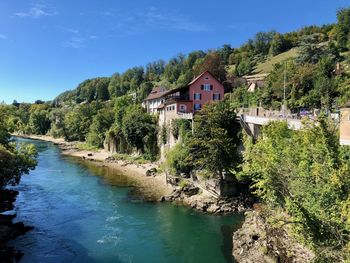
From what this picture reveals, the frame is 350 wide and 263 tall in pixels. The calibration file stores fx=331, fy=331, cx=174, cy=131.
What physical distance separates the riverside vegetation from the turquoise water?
5359 mm

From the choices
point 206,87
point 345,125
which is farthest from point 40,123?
point 345,125

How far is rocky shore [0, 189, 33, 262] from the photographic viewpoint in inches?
876

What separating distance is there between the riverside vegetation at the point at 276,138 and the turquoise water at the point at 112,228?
5359 millimetres

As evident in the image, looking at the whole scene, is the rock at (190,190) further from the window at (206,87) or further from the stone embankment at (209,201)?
the window at (206,87)

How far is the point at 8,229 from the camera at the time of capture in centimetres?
2608

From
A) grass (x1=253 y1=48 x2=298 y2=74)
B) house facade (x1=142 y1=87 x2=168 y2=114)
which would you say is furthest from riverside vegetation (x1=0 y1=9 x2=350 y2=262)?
house facade (x1=142 y1=87 x2=168 y2=114)

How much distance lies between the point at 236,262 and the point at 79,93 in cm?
18220

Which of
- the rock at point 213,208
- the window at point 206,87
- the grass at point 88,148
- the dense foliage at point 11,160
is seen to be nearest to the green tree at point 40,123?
the grass at point 88,148

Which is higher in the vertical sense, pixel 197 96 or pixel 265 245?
pixel 197 96

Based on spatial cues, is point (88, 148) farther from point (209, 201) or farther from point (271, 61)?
point (271, 61)

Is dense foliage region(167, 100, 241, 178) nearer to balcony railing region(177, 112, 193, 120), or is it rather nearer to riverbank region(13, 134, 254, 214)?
riverbank region(13, 134, 254, 214)

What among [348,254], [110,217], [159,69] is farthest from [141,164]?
[159,69]

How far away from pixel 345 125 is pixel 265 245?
952cm

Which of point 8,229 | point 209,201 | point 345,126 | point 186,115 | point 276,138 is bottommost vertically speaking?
point 8,229
